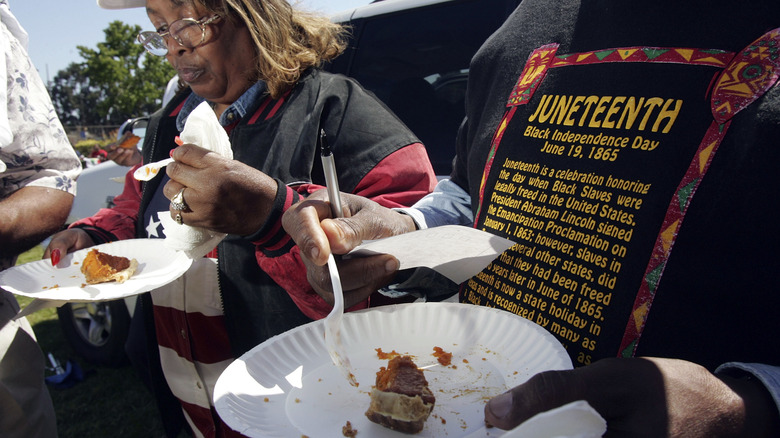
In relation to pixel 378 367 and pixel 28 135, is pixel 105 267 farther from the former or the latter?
pixel 378 367

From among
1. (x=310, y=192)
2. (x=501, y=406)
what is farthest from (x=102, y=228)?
(x=501, y=406)

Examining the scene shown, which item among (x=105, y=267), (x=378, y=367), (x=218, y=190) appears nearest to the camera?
(x=378, y=367)

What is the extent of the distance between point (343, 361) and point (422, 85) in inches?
94.8

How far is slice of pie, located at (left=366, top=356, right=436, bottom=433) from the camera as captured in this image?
3.10 ft

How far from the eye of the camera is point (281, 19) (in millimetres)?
2176

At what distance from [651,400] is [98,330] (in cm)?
471

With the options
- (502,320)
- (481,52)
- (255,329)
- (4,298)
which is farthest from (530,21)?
(4,298)

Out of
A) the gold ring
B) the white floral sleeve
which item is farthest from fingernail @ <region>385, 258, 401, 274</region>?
the white floral sleeve

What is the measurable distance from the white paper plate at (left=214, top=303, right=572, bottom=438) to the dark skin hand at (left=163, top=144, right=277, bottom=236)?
0.52m

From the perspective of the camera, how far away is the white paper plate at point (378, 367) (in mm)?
955

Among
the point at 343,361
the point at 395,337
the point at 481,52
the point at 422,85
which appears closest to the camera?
the point at 343,361

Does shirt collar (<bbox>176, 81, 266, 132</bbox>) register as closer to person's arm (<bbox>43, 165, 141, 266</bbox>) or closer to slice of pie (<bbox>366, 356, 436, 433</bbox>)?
person's arm (<bbox>43, 165, 141, 266</bbox>)

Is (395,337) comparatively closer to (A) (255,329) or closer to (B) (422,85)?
(A) (255,329)

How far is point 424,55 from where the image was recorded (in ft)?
10.7
